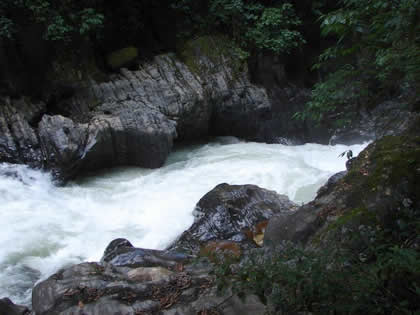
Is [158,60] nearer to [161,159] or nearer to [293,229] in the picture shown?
[161,159]

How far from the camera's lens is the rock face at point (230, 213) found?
562 centimetres

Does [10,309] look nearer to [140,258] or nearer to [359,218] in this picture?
[140,258]

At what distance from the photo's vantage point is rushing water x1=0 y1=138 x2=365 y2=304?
5473 mm

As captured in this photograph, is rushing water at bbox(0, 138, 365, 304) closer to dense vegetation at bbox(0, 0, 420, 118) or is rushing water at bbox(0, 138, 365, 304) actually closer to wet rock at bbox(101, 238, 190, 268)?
wet rock at bbox(101, 238, 190, 268)

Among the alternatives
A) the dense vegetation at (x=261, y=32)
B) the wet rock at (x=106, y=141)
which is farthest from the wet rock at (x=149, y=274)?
the wet rock at (x=106, y=141)


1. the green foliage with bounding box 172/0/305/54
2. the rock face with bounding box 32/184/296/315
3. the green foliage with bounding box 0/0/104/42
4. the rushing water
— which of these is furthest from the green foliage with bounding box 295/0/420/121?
the green foliage with bounding box 172/0/305/54

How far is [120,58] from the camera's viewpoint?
1048cm

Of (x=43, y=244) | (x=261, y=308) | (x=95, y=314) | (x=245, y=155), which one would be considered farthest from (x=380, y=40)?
(x=245, y=155)

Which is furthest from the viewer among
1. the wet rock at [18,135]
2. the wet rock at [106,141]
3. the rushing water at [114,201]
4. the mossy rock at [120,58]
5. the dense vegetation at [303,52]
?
the mossy rock at [120,58]

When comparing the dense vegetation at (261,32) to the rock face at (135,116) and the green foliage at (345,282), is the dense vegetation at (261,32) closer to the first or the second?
the rock face at (135,116)

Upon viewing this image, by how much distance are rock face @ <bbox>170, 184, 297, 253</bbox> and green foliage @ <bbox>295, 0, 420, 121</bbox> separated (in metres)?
2.68

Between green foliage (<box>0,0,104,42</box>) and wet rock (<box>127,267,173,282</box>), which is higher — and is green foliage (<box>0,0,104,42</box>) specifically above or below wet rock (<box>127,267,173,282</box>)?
above

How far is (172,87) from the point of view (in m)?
10.3

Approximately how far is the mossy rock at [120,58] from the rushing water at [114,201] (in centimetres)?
282
